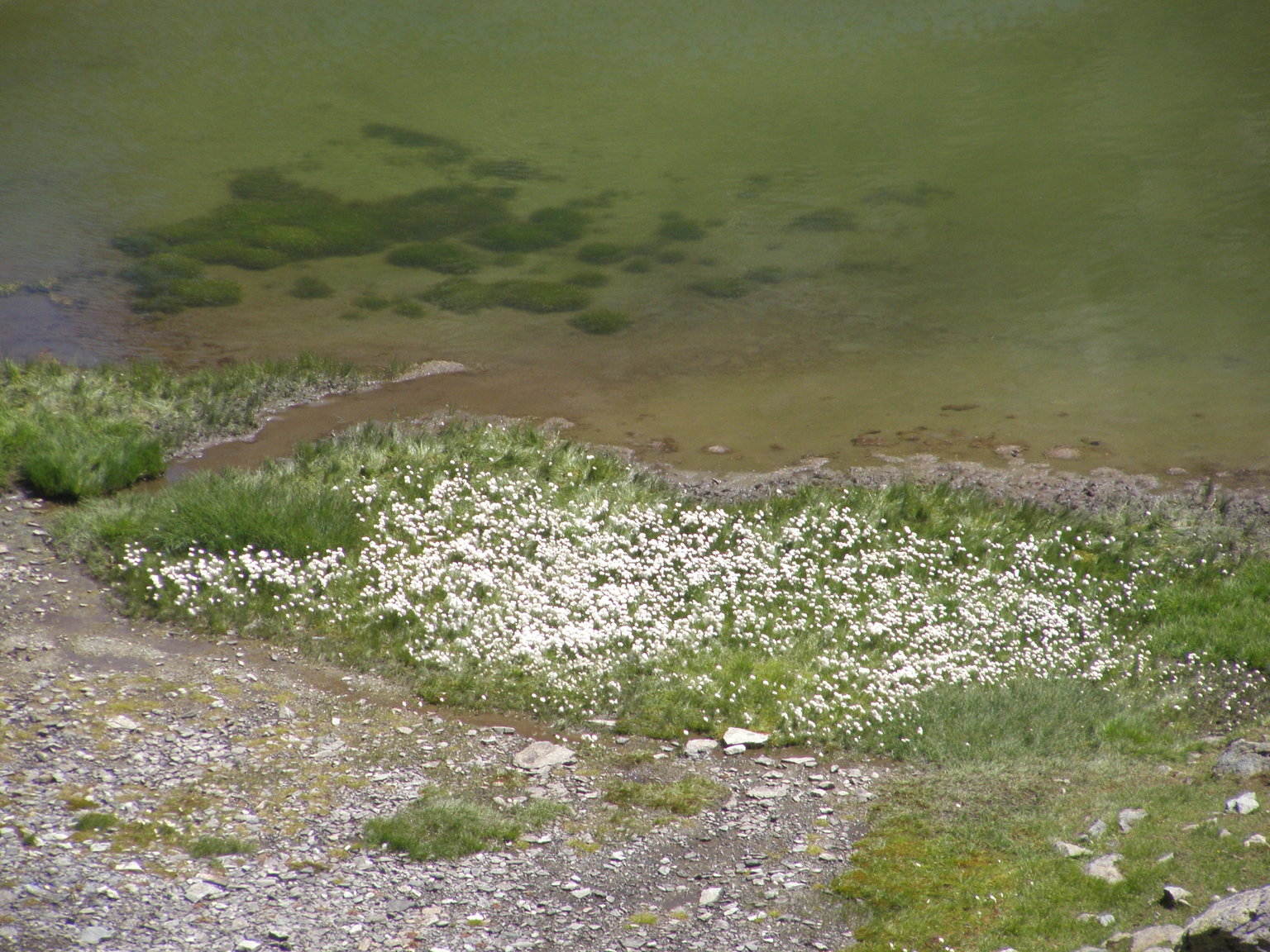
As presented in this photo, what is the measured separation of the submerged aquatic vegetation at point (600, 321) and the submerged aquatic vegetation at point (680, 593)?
7.80 meters

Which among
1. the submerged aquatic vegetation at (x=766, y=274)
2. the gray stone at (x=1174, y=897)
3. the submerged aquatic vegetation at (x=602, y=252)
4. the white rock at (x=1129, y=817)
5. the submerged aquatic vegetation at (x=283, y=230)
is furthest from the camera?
the submerged aquatic vegetation at (x=602, y=252)

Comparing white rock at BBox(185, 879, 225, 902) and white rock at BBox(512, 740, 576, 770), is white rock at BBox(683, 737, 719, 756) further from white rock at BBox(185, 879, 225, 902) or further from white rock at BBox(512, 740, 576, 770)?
white rock at BBox(185, 879, 225, 902)

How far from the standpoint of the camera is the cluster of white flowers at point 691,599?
1595 centimetres

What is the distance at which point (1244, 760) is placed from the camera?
44.4 feet

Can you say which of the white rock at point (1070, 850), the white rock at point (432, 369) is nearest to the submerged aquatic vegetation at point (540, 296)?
the white rock at point (432, 369)

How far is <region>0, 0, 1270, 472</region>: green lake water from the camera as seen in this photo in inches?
980

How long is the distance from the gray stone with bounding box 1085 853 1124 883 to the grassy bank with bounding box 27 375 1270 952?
11cm

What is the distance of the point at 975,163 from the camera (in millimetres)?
37844

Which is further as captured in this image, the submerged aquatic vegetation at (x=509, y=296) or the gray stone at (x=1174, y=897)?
the submerged aquatic vegetation at (x=509, y=296)

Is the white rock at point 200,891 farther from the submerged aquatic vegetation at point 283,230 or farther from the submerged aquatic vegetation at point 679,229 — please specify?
the submerged aquatic vegetation at point 679,229

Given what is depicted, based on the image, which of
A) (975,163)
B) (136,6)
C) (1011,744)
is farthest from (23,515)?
(136,6)

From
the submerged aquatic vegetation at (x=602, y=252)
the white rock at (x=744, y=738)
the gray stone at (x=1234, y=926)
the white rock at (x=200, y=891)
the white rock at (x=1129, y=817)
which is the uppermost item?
the submerged aquatic vegetation at (x=602, y=252)

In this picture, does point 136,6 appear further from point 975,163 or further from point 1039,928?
point 1039,928

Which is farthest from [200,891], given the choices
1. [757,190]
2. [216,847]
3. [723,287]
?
[757,190]
